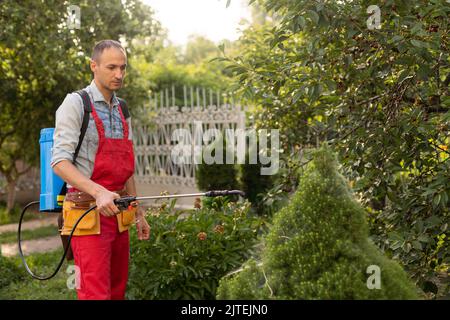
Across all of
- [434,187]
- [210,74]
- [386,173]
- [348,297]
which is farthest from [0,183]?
[210,74]

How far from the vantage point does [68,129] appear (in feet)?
10.8

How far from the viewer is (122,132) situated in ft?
11.7

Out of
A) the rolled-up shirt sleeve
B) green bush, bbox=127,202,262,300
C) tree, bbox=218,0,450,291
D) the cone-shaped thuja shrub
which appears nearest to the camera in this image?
the cone-shaped thuja shrub

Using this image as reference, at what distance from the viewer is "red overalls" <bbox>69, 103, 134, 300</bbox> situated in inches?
131

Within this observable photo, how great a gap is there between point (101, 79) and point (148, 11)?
7662 millimetres

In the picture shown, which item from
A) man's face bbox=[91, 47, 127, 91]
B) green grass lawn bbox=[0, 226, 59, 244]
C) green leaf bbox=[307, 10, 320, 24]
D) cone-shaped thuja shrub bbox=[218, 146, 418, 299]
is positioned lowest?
green grass lawn bbox=[0, 226, 59, 244]

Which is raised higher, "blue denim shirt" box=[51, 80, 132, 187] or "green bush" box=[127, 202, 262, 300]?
"blue denim shirt" box=[51, 80, 132, 187]

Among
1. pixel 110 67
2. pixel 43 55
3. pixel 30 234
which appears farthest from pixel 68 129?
pixel 30 234

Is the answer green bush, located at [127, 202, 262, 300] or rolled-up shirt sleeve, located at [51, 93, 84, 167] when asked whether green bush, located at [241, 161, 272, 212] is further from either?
rolled-up shirt sleeve, located at [51, 93, 84, 167]

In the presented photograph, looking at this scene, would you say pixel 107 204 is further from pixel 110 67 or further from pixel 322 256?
pixel 322 256

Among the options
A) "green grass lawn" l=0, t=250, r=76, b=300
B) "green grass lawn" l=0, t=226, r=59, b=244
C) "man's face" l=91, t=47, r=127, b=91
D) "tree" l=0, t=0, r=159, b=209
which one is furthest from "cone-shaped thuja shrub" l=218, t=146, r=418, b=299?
"green grass lawn" l=0, t=226, r=59, b=244

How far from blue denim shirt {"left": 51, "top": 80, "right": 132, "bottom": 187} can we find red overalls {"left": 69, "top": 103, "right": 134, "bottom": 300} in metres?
0.03

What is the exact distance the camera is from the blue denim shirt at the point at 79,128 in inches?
129

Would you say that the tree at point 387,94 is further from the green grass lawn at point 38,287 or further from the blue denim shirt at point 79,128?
the green grass lawn at point 38,287
